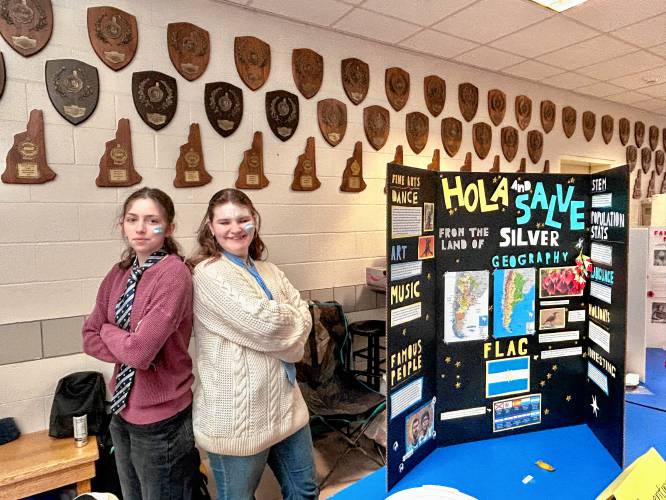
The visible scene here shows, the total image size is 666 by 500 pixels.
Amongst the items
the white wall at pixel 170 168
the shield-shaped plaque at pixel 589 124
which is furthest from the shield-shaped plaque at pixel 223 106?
the shield-shaped plaque at pixel 589 124

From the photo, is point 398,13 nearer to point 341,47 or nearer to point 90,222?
Answer: point 341,47

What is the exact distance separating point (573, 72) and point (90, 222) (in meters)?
4.23

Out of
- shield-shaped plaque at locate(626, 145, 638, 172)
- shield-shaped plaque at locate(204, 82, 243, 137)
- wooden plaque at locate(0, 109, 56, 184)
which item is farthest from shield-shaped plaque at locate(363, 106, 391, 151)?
shield-shaped plaque at locate(626, 145, 638, 172)

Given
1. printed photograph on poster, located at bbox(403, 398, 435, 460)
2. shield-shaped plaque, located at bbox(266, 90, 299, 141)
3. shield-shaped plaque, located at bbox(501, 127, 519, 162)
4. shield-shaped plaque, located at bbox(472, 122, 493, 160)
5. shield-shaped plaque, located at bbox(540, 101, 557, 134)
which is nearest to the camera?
printed photograph on poster, located at bbox(403, 398, 435, 460)

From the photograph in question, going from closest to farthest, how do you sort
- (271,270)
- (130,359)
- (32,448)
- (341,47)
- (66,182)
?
1. (130,359)
2. (271,270)
3. (32,448)
4. (66,182)
5. (341,47)

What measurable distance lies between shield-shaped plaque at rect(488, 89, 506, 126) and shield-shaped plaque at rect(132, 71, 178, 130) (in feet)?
9.40

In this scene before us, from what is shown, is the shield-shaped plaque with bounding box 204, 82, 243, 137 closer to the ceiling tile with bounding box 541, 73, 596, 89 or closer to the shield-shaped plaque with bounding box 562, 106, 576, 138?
the ceiling tile with bounding box 541, 73, 596, 89

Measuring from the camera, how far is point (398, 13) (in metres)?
2.84

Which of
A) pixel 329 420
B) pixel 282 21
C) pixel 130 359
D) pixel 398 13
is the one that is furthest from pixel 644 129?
pixel 130 359

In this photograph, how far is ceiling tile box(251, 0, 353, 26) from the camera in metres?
2.67

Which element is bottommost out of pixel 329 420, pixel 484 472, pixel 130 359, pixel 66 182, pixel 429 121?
pixel 329 420

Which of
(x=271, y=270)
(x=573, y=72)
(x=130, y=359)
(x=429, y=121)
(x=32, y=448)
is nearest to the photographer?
(x=130, y=359)

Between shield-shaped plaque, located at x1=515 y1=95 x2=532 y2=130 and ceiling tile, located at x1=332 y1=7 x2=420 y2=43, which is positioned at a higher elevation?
ceiling tile, located at x1=332 y1=7 x2=420 y2=43

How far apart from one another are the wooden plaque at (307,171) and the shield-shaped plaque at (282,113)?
16 centimetres
